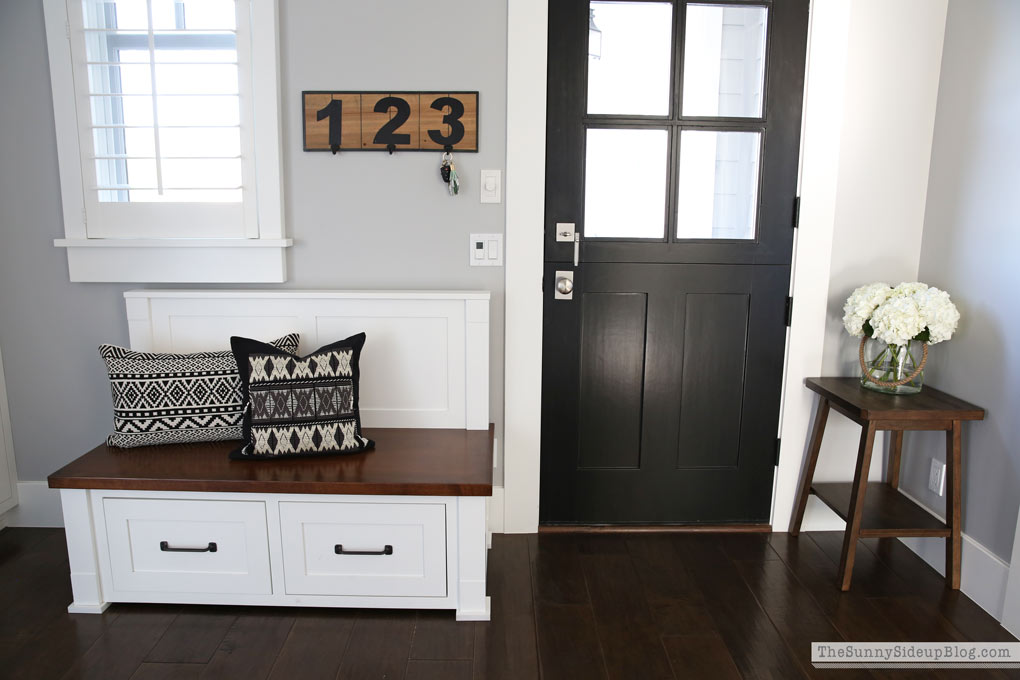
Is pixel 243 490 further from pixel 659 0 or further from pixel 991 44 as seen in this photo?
pixel 991 44

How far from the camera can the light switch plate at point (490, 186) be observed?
255 centimetres

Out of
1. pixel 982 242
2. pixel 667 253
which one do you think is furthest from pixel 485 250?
pixel 982 242

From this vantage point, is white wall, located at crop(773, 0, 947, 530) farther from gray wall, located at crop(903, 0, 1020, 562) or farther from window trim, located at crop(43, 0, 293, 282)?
window trim, located at crop(43, 0, 293, 282)

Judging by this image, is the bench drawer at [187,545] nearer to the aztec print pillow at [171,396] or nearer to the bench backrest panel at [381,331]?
the aztec print pillow at [171,396]

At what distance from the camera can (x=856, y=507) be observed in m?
2.39

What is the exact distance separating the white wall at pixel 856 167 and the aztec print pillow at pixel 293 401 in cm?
168

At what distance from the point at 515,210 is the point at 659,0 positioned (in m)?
0.89

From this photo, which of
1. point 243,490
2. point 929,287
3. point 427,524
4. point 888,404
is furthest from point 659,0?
point 243,490

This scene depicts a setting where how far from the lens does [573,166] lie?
2572 millimetres

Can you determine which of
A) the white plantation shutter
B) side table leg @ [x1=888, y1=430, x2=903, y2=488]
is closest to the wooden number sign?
the white plantation shutter

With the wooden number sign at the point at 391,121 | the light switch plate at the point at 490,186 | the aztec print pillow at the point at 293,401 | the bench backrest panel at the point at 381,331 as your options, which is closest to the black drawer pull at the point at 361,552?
the aztec print pillow at the point at 293,401

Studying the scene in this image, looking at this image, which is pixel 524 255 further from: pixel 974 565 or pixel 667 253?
pixel 974 565

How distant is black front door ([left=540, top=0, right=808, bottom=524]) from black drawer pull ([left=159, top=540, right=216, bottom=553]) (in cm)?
121

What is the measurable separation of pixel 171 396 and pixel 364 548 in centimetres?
84
